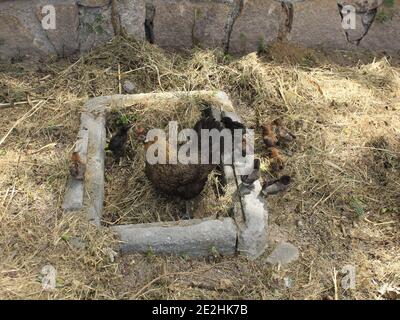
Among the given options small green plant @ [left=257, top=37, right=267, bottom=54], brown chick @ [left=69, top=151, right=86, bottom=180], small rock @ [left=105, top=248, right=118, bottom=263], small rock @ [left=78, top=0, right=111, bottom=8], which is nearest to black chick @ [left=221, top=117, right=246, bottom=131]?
brown chick @ [left=69, top=151, right=86, bottom=180]

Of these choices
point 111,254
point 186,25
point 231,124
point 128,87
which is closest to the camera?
point 111,254

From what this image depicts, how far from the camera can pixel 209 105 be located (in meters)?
3.94

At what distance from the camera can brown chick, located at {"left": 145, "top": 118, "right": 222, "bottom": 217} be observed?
317 cm

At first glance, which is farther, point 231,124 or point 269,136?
point 269,136

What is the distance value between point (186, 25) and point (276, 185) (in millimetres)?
1920

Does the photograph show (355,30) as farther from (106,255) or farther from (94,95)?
(106,255)

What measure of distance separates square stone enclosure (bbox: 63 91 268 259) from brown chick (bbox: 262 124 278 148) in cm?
46

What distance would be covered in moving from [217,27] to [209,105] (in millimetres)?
1020

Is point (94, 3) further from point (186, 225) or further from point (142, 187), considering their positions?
point (186, 225)

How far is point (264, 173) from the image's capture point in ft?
12.0

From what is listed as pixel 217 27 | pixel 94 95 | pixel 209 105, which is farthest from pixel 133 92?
pixel 217 27

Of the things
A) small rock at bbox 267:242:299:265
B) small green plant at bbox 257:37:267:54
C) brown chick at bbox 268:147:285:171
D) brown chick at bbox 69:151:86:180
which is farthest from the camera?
small green plant at bbox 257:37:267:54

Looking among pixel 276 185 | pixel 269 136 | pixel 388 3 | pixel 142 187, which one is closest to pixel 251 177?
pixel 276 185

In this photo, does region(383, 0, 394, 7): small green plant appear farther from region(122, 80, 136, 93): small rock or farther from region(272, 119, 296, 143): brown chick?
region(122, 80, 136, 93): small rock
